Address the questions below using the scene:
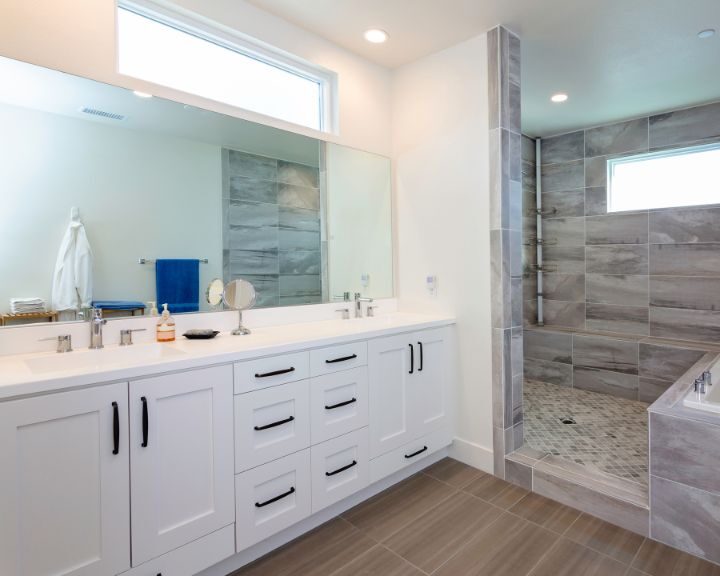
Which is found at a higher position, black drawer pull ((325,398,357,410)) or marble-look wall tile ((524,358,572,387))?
black drawer pull ((325,398,357,410))

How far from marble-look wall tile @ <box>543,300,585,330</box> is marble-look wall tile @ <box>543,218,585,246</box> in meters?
0.63

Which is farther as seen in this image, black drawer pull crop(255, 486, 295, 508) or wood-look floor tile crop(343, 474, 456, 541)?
wood-look floor tile crop(343, 474, 456, 541)

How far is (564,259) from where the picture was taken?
4.43 meters

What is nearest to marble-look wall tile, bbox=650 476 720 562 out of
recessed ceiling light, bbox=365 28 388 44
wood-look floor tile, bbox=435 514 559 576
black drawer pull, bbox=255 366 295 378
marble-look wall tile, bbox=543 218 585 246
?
wood-look floor tile, bbox=435 514 559 576

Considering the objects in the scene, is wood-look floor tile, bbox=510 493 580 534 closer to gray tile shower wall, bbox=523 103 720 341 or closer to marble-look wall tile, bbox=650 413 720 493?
marble-look wall tile, bbox=650 413 720 493

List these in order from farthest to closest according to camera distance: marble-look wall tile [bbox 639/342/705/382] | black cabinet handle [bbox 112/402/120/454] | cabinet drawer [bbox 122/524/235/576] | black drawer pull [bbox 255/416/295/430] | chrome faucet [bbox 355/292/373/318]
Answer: marble-look wall tile [bbox 639/342/705/382]
chrome faucet [bbox 355/292/373/318]
black drawer pull [bbox 255/416/295/430]
cabinet drawer [bbox 122/524/235/576]
black cabinet handle [bbox 112/402/120/454]

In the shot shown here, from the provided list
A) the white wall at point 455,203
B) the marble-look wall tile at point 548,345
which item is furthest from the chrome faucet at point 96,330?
the marble-look wall tile at point 548,345

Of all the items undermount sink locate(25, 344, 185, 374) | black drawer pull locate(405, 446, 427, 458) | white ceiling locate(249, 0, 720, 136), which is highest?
white ceiling locate(249, 0, 720, 136)

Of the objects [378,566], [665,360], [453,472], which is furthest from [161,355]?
[665,360]

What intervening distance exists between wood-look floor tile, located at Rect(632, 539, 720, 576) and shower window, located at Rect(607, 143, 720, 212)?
119 inches

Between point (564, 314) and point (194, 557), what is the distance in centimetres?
404

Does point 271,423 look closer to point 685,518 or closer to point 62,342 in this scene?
point 62,342

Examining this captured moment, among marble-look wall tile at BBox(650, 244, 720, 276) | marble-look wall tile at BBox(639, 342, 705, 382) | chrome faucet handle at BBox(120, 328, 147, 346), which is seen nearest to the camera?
chrome faucet handle at BBox(120, 328, 147, 346)

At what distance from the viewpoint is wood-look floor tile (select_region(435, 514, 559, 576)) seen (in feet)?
5.66
